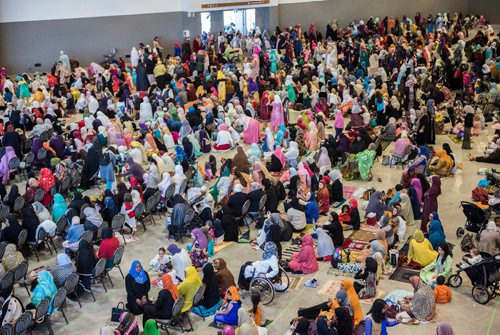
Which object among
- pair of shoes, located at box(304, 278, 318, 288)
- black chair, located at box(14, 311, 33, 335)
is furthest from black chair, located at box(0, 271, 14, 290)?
pair of shoes, located at box(304, 278, 318, 288)

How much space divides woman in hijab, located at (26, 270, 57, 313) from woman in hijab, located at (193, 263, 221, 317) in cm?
244

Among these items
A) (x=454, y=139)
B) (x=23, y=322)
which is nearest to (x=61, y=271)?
(x=23, y=322)

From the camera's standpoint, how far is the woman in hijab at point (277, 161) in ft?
63.4

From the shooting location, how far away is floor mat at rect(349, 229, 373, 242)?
15.2m

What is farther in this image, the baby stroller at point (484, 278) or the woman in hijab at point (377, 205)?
the woman in hijab at point (377, 205)

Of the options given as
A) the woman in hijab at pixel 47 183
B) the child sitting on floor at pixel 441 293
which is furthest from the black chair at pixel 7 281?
the child sitting on floor at pixel 441 293

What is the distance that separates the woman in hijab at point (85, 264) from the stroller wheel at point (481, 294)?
6.86 m

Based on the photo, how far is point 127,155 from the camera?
20.2 metres

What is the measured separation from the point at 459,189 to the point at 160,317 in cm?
949

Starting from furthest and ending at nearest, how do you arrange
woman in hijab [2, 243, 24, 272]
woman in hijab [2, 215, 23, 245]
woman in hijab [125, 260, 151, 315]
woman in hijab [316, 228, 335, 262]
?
woman in hijab [2, 215, 23, 245], woman in hijab [316, 228, 335, 262], woman in hijab [2, 243, 24, 272], woman in hijab [125, 260, 151, 315]

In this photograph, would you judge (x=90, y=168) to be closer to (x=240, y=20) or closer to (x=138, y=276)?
(x=138, y=276)

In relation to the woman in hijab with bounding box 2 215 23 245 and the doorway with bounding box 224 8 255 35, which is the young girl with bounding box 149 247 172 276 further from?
the doorway with bounding box 224 8 255 35

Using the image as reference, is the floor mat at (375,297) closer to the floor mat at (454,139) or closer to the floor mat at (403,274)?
the floor mat at (403,274)

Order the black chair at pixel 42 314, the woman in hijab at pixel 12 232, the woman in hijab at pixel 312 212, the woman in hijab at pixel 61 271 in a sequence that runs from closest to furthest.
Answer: the black chair at pixel 42 314, the woman in hijab at pixel 61 271, the woman in hijab at pixel 12 232, the woman in hijab at pixel 312 212
